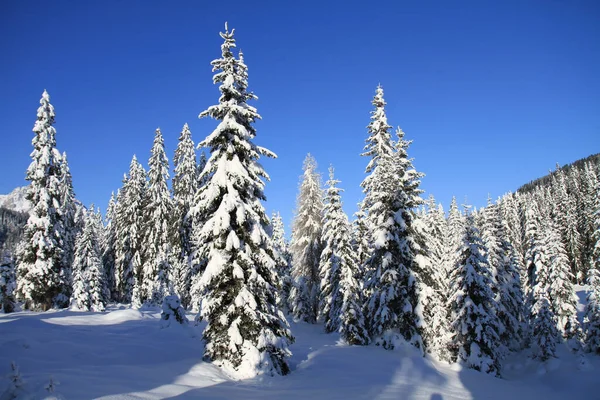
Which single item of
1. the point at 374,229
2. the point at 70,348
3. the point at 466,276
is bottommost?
the point at 70,348

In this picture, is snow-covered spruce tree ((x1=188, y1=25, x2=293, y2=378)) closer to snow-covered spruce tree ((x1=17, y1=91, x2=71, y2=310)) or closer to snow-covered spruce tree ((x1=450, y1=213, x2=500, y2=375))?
snow-covered spruce tree ((x1=450, y1=213, x2=500, y2=375))

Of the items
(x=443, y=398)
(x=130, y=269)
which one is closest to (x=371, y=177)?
(x=443, y=398)

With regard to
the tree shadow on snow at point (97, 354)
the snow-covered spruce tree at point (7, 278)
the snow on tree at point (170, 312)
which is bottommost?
the tree shadow on snow at point (97, 354)

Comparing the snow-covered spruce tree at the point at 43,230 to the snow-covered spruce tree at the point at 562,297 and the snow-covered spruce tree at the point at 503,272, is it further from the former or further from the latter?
the snow-covered spruce tree at the point at 562,297

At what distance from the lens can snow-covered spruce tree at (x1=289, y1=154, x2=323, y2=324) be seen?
37.2 meters

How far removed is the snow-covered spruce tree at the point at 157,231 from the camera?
1448 inches

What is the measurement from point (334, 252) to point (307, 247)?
29.4 feet

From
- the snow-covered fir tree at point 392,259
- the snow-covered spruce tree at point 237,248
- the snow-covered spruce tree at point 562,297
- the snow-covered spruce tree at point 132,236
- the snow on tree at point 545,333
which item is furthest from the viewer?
the snow-covered spruce tree at point 132,236

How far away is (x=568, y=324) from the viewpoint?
35.8m

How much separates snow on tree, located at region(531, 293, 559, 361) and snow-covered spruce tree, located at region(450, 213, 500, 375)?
33.5ft

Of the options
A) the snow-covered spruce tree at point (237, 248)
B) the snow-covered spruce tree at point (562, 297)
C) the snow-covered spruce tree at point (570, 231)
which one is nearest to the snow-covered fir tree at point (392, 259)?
the snow-covered spruce tree at point (237, 248)

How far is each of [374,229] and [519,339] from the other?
2254 centimetres

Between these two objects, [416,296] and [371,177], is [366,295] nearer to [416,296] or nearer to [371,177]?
[416,296]

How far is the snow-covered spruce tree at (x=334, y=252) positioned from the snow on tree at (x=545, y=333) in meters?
17.7
